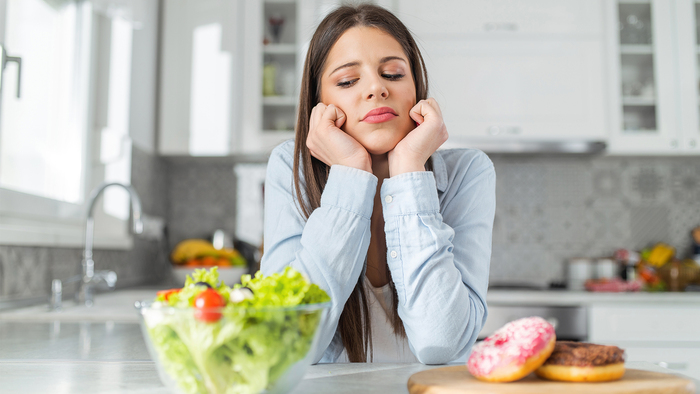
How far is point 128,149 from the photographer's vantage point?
2410mm

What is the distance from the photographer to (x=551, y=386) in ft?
1.77

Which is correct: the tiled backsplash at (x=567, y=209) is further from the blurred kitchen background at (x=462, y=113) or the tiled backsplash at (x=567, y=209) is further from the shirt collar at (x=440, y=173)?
the shirt collar at (x=440, y=173)

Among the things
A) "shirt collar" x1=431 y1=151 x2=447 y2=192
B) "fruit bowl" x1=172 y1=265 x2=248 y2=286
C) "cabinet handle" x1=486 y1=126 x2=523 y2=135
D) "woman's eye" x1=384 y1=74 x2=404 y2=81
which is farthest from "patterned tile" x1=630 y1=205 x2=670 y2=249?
"woman's eye" x1=384 y1=74 x2=404 y2=81

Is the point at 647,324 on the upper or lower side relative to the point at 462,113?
lower

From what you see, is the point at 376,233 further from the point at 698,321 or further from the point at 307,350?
the point at 698,321

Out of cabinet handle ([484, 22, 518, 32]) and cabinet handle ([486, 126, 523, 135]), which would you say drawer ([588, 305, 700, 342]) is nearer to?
cabinet handle ([486, 126, 523, 135])

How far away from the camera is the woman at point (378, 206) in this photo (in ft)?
2.82

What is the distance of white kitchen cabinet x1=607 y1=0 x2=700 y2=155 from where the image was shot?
266cm

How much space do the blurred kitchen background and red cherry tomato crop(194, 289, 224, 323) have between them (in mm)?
1817

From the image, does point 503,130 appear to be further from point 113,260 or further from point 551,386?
point 551,386

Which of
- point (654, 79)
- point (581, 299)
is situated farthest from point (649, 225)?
point (581, 299)

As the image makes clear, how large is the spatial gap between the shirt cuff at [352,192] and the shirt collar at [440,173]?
0.70 ft

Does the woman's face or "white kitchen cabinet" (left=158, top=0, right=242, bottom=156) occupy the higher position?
"white kitchen cabinet" (left=158, top=0, right=242, bottom=156)

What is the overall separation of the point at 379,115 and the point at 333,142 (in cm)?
11
